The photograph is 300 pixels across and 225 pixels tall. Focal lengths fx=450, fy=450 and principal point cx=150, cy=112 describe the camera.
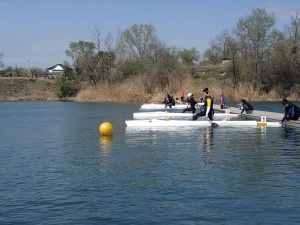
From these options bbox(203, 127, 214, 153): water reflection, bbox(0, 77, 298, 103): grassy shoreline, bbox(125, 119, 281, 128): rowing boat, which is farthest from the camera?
bbox(0, 77, 298, 103): grassy shoreline

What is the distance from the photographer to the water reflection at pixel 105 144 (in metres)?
15.0

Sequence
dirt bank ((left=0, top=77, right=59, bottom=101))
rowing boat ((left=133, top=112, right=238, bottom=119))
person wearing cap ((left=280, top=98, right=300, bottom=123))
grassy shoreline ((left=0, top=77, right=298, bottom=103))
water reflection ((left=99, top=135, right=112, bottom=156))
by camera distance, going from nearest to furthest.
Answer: water reflection ((left=99, top=135, right=112, bottom=156)) → person wearing cap ((left=280, top=98, right=300, bottom=123)) → rowing boat ((left=133, top=112, right=238, bottom=119)) → grassy shoreline ((left=0, top=77, right=298, bottom=103)) → dirt bank ((left=0, top=77, right=59, bottom=101))

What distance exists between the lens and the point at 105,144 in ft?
55.6

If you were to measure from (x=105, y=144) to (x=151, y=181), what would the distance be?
262 inches

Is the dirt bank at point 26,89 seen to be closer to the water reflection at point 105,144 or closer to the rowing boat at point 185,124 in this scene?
the rowing boat at point 185,124

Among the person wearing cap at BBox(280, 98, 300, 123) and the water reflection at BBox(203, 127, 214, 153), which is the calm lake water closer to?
the water reflection at BBox(203, 127, 214, 153)

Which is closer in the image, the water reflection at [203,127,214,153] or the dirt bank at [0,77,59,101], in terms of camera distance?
the water reflection at [203,127,214,153]

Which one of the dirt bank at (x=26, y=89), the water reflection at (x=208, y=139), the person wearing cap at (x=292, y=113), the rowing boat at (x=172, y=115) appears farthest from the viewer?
the dirt bank at (x=26, y=89)

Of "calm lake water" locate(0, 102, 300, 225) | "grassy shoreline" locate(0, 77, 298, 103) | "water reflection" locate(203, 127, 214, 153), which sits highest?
"grassy shoreline" locate(0, 77, 298, 103)

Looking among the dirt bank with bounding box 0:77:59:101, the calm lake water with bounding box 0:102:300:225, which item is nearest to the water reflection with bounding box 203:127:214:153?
the calm lake water with bounding box 0:102:300:225

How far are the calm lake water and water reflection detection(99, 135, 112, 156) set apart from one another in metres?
0.04

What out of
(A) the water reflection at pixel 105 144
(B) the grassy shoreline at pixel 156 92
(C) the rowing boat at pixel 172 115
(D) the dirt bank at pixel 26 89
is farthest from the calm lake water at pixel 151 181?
(D) the dirt bank at pixel 26 89

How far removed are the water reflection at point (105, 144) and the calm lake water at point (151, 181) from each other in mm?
37

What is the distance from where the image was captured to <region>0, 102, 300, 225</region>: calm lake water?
8129 mm
